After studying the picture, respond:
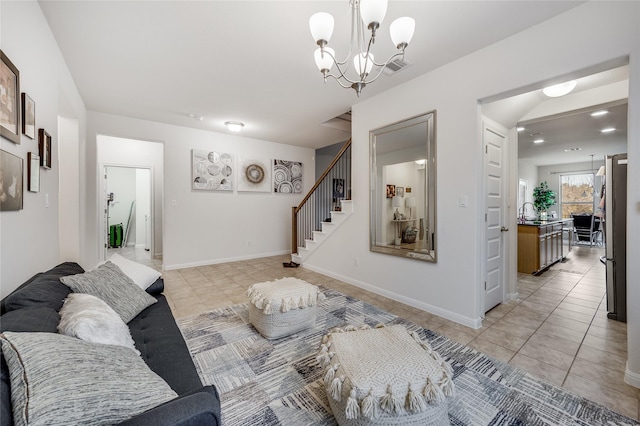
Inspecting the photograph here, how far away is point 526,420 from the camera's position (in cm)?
143

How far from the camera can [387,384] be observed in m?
1.17

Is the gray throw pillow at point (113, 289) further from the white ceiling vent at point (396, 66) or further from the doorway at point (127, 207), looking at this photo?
the doorway at point (127, 207)

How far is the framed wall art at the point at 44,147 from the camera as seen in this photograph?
6.25 ft

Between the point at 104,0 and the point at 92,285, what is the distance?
6.65ft

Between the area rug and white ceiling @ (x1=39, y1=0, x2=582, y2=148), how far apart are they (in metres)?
2.66

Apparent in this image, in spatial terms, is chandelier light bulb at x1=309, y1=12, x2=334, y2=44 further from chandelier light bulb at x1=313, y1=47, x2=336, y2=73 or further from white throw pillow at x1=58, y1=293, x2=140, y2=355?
white throw pillow at x1=58, y1=293, x2=140, y2=355

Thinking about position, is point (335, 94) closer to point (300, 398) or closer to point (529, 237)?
point (300, 398)

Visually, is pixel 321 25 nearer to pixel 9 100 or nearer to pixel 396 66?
pixel 396 66

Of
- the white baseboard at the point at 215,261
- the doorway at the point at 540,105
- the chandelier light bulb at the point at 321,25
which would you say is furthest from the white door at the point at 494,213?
the white baseboard at the point at 215,261

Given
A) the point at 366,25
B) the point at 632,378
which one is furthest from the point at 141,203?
the point at 632,378

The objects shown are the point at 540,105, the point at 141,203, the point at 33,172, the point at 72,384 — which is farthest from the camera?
the point at 141,203

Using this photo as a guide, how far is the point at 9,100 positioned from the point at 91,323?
52.3 inches

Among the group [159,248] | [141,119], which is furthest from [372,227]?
[159,248]

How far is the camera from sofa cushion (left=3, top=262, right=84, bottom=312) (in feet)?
4.03
